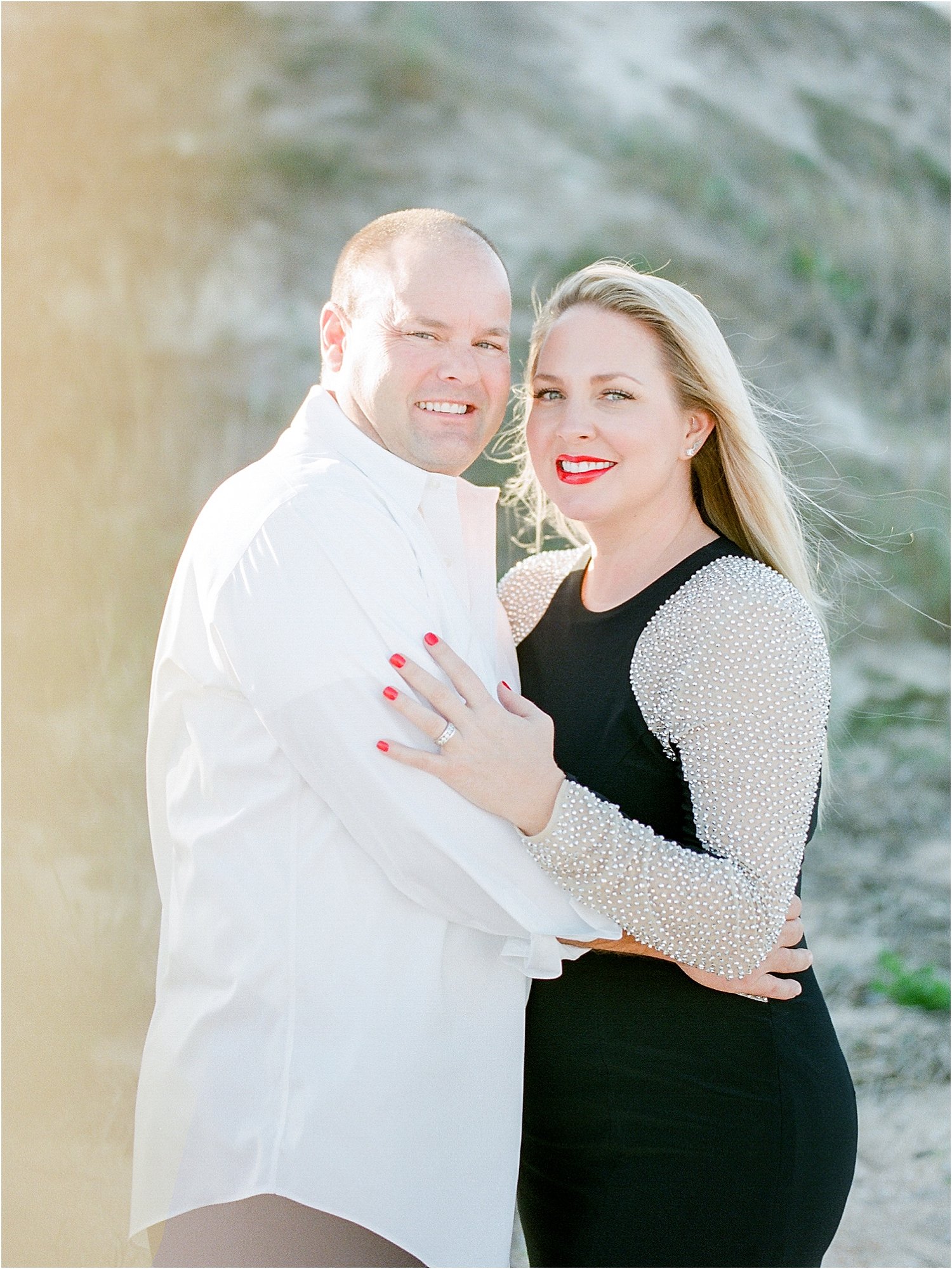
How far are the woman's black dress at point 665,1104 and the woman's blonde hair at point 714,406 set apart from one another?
0.39 metres

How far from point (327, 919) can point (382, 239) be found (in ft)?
3.52

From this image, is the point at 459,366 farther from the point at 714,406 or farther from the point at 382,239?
the point at 714,406

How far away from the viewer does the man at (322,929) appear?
1518 millimetres

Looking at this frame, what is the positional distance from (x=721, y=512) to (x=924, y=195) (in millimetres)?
3822

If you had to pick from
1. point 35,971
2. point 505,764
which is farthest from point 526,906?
point 35,971

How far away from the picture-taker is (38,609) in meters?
2.92

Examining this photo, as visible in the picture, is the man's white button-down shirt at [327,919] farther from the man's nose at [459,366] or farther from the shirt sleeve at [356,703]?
the man's nose at [459,366]

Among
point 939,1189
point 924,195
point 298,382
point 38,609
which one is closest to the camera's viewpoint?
point 38,609

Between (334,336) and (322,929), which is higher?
(334,336)

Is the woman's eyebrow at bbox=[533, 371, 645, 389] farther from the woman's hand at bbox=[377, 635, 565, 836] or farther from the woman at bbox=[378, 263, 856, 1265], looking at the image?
the woman's hand at bbox=[377, 635, 565, 836]

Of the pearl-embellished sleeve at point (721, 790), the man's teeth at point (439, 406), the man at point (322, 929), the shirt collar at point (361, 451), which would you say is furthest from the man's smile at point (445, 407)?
the pearl-embellished sleeve at point (721, 790)

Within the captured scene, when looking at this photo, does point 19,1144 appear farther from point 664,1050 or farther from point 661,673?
point 661,673

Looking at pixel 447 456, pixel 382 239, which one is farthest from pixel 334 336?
pixel 447 456

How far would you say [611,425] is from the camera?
2004 millimetres
